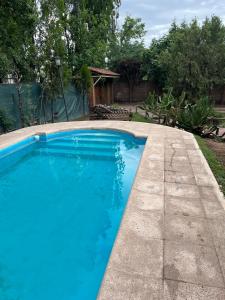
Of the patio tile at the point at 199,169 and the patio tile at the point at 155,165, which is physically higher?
the patio tile at the point at 155,165

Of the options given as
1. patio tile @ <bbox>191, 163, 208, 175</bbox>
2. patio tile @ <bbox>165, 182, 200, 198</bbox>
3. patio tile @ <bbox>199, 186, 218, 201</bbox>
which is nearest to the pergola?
patio tile @ <bbox>191, 163, 208, 175</bbox>

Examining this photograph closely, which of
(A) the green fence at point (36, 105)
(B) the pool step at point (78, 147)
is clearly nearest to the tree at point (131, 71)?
(A) the green fence at point (36, 105)

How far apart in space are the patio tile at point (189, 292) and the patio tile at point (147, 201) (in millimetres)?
1099

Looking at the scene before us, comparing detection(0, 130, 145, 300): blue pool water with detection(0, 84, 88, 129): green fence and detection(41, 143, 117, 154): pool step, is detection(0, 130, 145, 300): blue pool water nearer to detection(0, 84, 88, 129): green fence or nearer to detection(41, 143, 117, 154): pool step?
detection(41, 143, 117, 154): pool step

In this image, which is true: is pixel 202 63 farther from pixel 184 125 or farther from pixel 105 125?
pixel 105 125

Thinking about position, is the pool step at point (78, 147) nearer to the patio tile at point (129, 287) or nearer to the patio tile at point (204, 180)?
the patio tile at point (204, 180)

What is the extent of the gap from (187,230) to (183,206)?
0.50 m

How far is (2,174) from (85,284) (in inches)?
150

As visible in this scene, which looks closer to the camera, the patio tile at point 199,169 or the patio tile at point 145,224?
the patio tile at point 145,224

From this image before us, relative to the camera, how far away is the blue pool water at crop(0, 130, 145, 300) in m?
2.44

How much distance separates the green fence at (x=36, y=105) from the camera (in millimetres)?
8234

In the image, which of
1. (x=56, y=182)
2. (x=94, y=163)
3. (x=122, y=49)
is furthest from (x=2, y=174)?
(x=122, y=49)

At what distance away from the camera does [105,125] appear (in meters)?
8.82

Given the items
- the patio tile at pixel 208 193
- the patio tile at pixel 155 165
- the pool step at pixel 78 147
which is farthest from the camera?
the pool step at pixel 78 147
